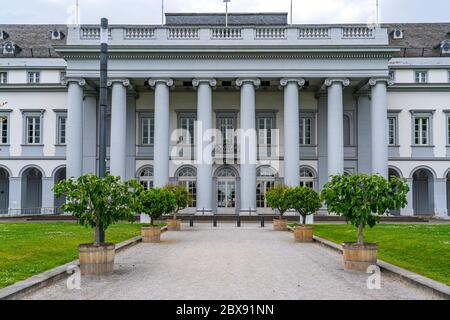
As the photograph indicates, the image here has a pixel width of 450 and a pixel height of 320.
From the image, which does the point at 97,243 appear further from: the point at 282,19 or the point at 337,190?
the point at 282,19

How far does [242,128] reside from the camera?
37.9m

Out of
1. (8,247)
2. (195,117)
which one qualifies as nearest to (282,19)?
(195,117)

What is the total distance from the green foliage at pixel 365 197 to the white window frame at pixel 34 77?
118 feet

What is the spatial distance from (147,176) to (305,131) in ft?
42.1

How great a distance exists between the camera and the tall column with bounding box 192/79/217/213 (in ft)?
122

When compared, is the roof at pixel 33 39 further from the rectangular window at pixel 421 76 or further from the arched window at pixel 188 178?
the rectangular window at pixel 421 76

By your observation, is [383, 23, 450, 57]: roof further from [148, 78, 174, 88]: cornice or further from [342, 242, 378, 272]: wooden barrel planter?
[342, 242, 378, 272]: wooden barrel planter

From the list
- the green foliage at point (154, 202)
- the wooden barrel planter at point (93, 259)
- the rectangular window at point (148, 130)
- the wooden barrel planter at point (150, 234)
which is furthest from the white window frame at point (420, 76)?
the wooden barrel planter at point (93, 259)

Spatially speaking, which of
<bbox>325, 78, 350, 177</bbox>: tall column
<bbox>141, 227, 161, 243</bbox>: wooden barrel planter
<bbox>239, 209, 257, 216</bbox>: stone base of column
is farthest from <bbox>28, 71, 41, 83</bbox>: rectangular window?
<bbox>141, 227, 161, 243</bbox>: wooden barrel planter

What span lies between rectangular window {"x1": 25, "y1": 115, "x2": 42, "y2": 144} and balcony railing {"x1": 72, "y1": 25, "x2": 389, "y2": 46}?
8.49 m

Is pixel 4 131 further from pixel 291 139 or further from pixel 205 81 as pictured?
pixel 291 139

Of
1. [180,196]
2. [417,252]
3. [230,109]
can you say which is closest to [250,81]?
[230,109]

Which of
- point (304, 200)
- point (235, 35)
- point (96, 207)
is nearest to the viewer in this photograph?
point (96, 207)

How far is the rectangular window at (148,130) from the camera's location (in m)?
42.8
